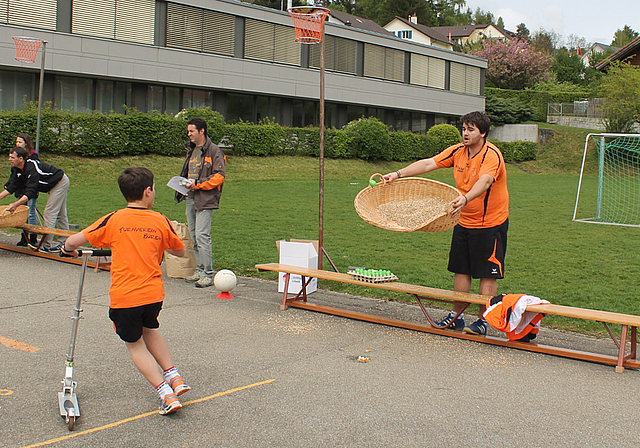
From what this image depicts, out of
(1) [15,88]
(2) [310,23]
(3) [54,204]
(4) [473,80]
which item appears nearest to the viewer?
(2) [310,23]

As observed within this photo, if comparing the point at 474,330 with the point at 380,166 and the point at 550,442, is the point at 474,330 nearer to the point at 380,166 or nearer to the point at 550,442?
the point at 550,442

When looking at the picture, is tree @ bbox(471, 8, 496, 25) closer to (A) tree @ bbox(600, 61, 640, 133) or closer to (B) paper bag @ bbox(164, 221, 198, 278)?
(A) tree @ bbox(600, 61, 640, 133)

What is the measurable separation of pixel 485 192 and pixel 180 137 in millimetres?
21744

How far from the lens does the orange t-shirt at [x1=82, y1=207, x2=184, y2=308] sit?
413cm

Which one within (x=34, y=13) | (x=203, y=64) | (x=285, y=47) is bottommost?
(x=203, y=64)

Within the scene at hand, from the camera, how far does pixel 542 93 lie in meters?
55.2

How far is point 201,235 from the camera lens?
8062 millimetres

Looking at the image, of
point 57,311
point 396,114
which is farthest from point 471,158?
point 396,114

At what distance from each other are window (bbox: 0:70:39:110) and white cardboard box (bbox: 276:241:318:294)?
22.2 m

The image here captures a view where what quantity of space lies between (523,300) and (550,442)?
1.96 m

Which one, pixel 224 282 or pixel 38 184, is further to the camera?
pixel 38 184

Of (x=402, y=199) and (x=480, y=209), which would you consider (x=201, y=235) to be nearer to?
(x=402, y=199)

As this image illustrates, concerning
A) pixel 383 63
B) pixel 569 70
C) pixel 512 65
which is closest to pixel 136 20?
pixel 383 63

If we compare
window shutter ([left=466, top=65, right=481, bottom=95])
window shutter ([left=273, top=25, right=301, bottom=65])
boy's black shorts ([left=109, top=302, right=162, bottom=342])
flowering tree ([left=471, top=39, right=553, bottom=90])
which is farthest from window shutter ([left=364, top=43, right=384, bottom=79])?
boy's black shorts ([left=109, top=302, right=162, bottom=342])
